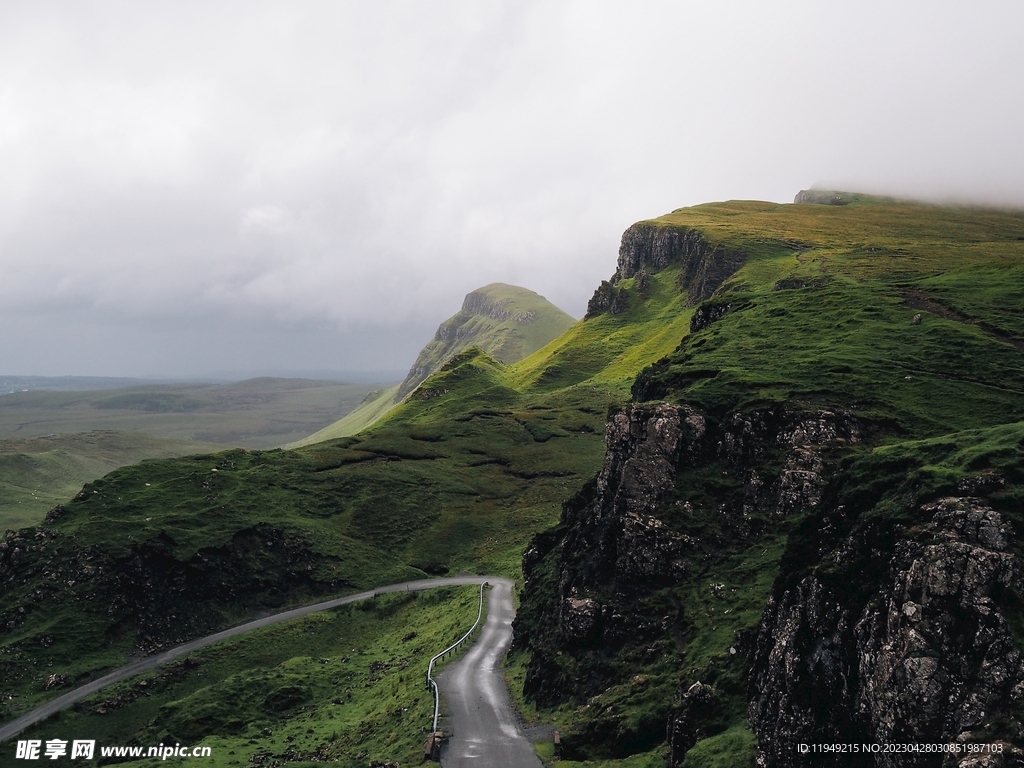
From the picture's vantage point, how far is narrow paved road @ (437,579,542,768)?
156 ft


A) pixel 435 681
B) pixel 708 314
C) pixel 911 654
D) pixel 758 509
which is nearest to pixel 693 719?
pixel 911 654

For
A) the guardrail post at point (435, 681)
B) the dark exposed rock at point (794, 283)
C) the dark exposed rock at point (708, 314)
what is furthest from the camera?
the dark exposed rock at point (794, 283)

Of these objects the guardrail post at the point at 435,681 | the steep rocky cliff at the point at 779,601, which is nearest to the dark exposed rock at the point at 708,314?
the guardrail post at the point at 435,681

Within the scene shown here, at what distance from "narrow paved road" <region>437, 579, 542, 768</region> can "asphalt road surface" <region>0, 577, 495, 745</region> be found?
432 inches

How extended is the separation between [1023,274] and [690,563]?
8819cm

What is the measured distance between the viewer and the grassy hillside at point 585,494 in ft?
165

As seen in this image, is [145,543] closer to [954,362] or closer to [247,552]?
[247,552]

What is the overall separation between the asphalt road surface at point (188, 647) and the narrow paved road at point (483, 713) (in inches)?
432

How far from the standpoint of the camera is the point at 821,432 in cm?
6306

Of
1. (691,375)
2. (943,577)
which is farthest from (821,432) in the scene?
(943,577)

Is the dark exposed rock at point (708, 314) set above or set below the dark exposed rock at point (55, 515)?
above

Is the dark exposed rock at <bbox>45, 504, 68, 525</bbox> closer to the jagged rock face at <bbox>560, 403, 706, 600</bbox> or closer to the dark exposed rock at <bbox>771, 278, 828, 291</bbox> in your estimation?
the jagged rock face at <bbox>560, 403, 706, 600</bbox>

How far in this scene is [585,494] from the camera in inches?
3123

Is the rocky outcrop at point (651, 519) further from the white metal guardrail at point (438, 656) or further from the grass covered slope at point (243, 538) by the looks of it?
the grass covered slope at point (243, 538)
